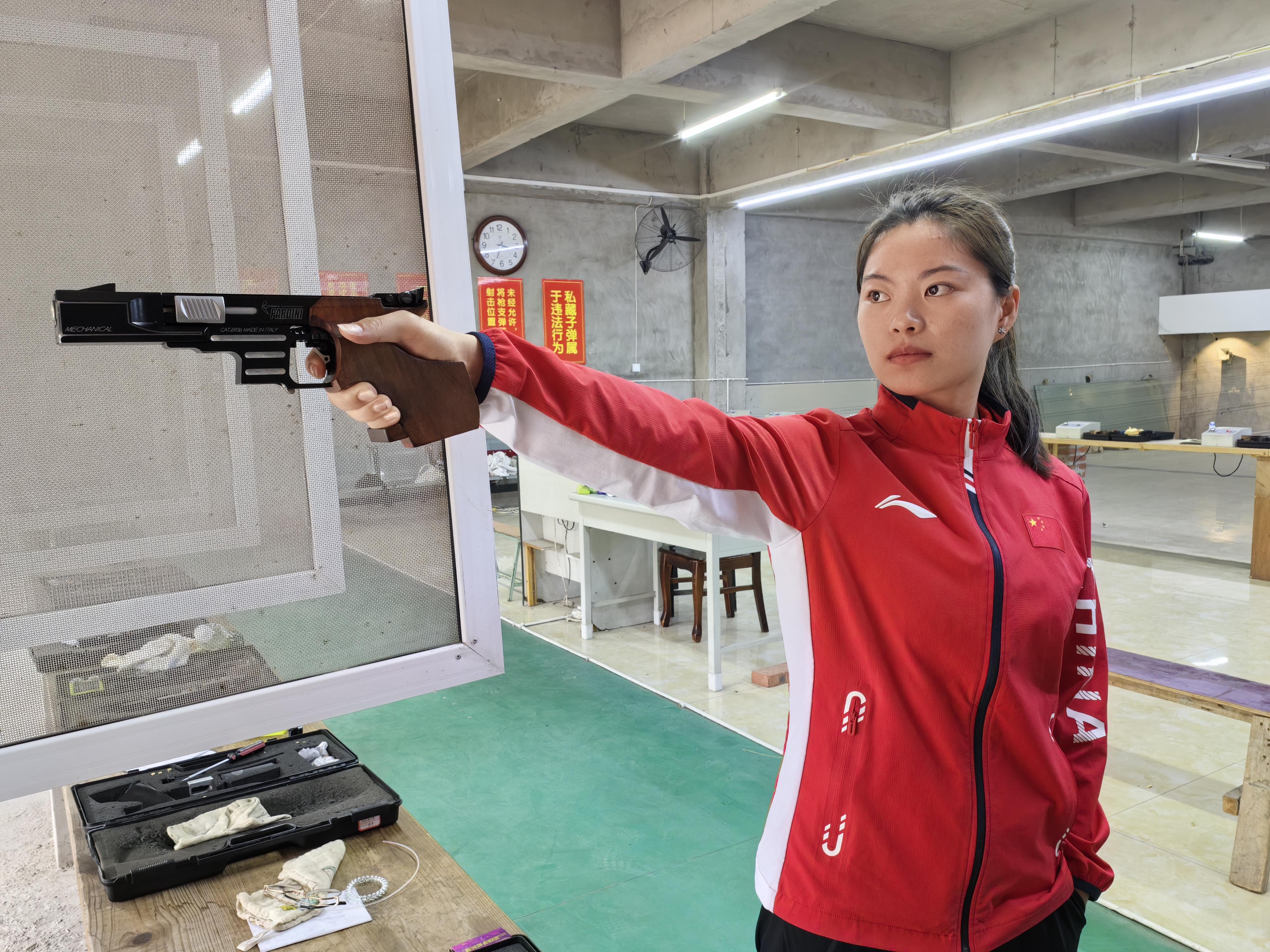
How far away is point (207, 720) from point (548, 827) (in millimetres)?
1965

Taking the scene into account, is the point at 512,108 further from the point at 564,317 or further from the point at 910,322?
the point at 910,322

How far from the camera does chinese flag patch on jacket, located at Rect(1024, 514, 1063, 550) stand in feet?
3.44

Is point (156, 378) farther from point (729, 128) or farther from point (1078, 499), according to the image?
point (729, 128)

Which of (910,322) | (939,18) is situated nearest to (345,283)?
(910,322)

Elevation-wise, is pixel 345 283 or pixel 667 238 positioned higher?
pixel 667 238

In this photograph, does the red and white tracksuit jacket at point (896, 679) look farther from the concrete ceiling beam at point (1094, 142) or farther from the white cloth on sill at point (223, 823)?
the concrete ceiling beam at point (1094, 142)

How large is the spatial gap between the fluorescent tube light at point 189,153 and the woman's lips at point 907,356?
80 cm

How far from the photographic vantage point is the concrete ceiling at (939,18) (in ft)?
18.5

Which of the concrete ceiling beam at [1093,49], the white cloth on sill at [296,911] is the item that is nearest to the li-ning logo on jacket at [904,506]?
the white cloth on sill at [296,911]

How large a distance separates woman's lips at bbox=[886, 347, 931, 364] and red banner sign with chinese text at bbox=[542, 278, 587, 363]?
7778 mm

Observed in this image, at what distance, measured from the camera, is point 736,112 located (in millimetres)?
6414

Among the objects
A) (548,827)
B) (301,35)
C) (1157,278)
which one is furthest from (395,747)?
(1157,278)

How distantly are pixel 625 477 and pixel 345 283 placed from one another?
453 mm

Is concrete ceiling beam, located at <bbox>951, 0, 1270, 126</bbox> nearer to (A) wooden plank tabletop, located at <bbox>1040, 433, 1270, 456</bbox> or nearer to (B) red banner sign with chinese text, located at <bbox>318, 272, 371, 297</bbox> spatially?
(A) wooden plank tabletop, located at <bbox>1040, 433, 1270, 456</bbox>
